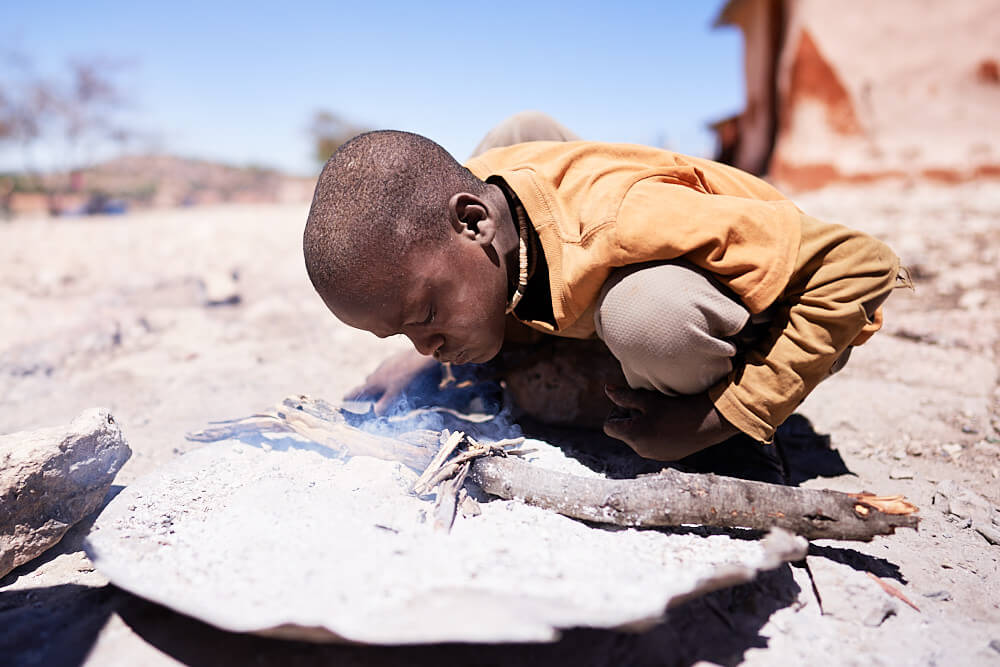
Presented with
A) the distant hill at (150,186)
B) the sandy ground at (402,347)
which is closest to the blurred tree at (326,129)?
the distant hill at (150,186)

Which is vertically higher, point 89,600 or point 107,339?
point 89,600

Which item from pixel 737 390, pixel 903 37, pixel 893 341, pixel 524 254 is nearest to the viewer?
pixel 737 390

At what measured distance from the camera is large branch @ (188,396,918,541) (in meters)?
1.26

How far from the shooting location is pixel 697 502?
1302mm

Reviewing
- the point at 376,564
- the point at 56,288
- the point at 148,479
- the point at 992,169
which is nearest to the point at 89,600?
the point at 148,479

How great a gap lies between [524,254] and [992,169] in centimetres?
703

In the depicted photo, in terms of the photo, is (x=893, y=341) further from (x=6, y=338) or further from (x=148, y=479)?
(x=6, y=338)

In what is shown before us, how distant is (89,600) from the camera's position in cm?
125

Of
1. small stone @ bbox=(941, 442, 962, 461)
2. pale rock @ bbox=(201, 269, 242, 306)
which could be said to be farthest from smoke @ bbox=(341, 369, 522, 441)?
pale rock @ bbox=(201, 269, 242, 306)

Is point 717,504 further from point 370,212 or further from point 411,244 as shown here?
point 370,212

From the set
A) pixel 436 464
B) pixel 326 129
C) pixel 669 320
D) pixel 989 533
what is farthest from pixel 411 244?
pixel 326 129

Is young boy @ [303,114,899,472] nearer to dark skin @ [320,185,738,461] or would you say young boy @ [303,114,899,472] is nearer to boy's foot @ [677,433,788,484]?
dark skin @ [320,185,738,461]

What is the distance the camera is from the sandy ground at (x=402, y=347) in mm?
1114

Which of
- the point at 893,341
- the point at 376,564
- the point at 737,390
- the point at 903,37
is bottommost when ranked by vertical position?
the point at 893,341
